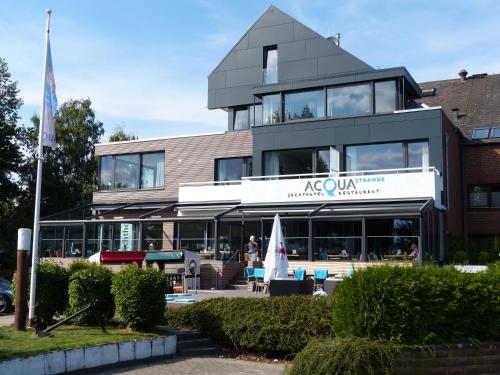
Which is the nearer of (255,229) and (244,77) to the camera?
(255,229)

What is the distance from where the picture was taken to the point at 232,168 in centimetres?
3145

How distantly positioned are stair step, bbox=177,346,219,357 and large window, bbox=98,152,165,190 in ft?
72.2

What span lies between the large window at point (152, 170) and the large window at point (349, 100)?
410 inches

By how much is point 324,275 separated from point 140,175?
16.1 meters

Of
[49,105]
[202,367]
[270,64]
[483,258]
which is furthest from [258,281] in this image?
[270,64]

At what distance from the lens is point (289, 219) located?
25.5m

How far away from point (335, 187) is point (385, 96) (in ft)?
14.9

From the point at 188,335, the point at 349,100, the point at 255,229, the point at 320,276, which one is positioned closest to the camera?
the point at 188,335

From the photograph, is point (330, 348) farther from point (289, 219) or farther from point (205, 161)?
point (205, 161)

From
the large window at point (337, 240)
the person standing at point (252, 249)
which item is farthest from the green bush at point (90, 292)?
the large window at point (337, 240)

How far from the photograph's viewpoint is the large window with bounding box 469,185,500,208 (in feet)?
96.4

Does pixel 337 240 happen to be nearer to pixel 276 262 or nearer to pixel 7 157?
pixel 276 262

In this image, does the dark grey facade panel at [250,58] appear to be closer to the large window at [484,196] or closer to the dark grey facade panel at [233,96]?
the dark grey facade panel at [233,96]

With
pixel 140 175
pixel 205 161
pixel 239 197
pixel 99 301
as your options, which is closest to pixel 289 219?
pixel 239 197
